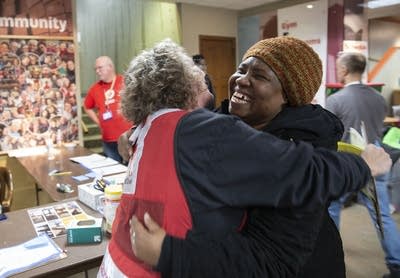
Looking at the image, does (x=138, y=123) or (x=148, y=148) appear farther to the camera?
(x=138, y=123)

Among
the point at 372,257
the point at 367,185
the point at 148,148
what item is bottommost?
the point at 372,257

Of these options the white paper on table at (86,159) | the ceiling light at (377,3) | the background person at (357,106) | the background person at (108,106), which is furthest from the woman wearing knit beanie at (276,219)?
the ceiling light at (377,3)

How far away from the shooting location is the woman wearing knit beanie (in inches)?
30.5

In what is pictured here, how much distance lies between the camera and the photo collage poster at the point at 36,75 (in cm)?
406

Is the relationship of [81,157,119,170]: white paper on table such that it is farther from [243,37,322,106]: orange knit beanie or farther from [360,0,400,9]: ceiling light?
[360,0,400,9]: ceiling light

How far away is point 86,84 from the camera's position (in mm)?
5336

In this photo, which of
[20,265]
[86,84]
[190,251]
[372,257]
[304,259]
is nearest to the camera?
[190,251]

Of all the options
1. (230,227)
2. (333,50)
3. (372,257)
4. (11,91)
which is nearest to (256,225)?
(230,227)

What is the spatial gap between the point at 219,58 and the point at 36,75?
3699 millimetres

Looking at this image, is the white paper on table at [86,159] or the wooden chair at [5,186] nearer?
the wooden chair at [5,186]

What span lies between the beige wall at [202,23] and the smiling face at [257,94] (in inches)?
214

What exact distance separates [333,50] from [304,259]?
5260 mm

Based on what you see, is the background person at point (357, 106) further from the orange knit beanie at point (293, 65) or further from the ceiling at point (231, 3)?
the ceiling at point (231, 3)

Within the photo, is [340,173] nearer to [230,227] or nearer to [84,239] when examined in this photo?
[230,227]
